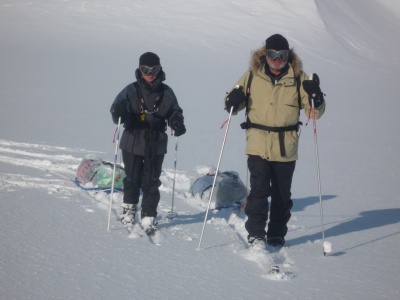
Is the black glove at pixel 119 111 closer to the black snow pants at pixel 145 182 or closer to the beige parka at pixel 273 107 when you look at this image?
the black snow pants at pixel 145 182

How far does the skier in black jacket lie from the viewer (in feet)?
15.4

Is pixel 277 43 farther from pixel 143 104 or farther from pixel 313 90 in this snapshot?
pixel 143 104

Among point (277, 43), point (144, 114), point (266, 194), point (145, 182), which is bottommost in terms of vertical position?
point (145, 182)

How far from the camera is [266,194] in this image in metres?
4.48

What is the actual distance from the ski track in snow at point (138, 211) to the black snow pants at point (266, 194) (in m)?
0.20

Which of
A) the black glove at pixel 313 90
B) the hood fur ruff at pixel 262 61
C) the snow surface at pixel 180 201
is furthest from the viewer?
the hood fur ruff at pixel 262 61

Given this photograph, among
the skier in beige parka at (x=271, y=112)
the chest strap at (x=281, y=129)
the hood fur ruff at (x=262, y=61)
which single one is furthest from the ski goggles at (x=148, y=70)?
the chest strap at (x=281, y=129)

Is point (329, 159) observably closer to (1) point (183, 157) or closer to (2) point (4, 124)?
(1) point (183, 157)

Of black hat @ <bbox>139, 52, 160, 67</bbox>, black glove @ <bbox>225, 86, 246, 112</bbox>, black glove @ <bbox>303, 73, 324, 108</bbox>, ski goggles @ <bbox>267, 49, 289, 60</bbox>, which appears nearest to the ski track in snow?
black glove @ <bbox>225, 86, 246, 112</bbox>

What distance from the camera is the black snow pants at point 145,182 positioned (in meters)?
4.77

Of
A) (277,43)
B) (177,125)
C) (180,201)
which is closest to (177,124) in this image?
Result: (177,125)

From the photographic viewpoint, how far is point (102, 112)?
11.1 metres

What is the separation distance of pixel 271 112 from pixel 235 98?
12.9 inches

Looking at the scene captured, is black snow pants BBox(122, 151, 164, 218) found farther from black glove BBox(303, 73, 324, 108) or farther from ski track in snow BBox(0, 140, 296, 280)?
black glove BBox(303, 73, 324, 108)
